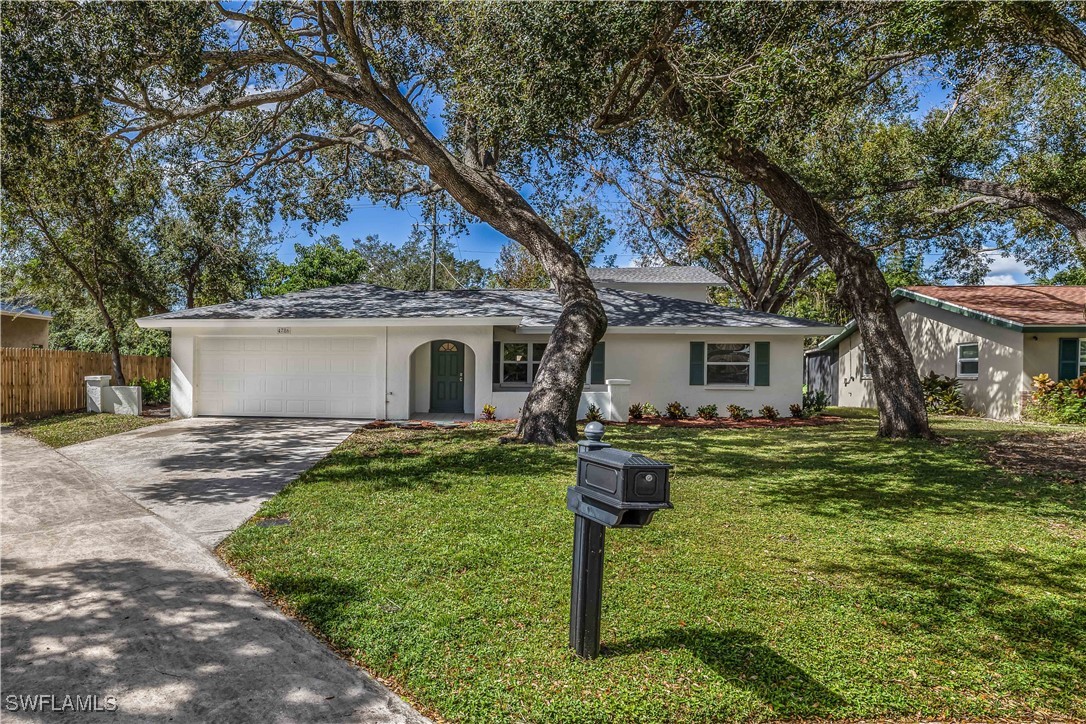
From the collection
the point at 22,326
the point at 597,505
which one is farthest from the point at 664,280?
the point at 22,326

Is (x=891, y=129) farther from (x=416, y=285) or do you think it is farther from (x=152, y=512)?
(x=416, y=285)

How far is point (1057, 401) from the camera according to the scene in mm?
13586

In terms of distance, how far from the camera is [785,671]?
114 inches

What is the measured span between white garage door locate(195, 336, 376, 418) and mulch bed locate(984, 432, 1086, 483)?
12.5 metres

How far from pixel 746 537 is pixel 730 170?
10098mm

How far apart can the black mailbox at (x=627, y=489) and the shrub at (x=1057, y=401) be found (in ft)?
51.7

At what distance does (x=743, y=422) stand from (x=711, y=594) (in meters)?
10.8

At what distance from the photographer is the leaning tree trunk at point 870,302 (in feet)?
35.0

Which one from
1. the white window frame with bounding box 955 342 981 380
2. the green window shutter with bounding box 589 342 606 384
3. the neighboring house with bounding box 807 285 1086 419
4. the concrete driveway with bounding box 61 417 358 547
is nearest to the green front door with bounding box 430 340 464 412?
the concrete driveway with bounding box 61 417 358 547

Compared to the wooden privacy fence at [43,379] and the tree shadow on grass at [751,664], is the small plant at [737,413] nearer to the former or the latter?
the tree shadow on grass at [751,664]

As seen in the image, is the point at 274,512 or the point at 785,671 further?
the point at 274,512

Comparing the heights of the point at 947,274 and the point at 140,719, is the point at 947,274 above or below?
above

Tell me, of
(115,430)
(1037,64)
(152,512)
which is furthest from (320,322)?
(1037,64)

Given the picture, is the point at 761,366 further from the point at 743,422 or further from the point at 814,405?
the point at 814,405
